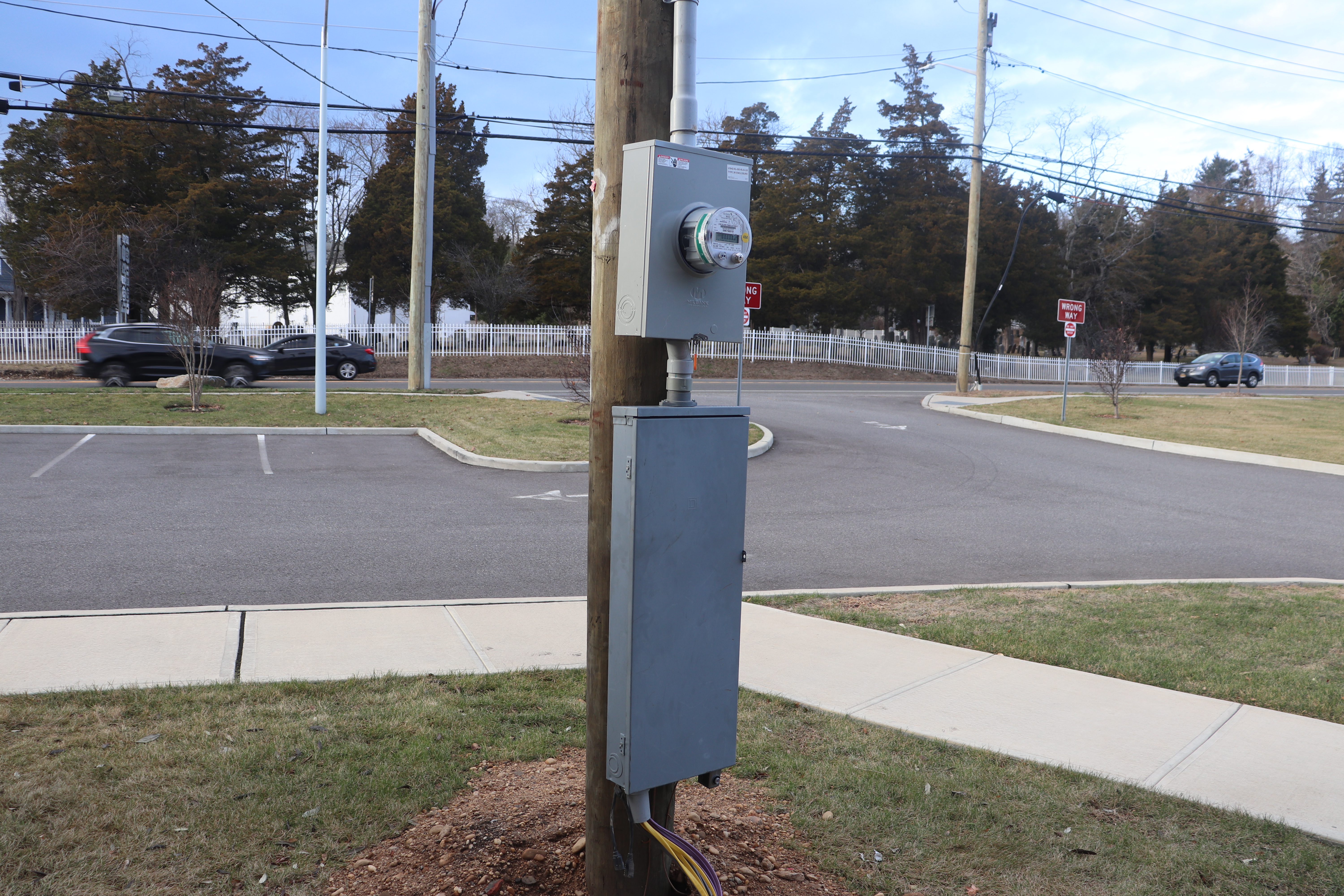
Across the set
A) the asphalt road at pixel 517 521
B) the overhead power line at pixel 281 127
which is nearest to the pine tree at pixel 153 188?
the overhead power line at pixel 281 127

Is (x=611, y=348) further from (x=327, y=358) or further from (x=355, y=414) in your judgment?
(x=327, y=358)

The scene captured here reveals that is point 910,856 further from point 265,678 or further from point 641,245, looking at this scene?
point 265,678

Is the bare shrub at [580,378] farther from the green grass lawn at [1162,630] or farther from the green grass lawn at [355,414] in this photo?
the green grass lawn at [1162,630]

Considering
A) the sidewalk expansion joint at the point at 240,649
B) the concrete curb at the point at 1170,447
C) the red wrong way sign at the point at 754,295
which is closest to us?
the sidewalk expansion joint at the point at 240,649

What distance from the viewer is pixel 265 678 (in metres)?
4.93

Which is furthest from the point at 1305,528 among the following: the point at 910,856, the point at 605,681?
the point at 605,681

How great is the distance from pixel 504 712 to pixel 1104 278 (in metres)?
54.9

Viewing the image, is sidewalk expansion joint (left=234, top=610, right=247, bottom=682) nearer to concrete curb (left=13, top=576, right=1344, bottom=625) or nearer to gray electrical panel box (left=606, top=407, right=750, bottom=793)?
concrete curb (left=13, top=576, right=1344, bottom=625)

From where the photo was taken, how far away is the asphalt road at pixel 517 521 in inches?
293

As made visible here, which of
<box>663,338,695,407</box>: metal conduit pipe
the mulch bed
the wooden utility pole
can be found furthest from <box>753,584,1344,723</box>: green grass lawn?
the wooden utility pole

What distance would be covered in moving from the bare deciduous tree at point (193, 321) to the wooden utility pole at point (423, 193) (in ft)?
14.1

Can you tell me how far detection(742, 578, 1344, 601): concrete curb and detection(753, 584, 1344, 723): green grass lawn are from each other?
8cm

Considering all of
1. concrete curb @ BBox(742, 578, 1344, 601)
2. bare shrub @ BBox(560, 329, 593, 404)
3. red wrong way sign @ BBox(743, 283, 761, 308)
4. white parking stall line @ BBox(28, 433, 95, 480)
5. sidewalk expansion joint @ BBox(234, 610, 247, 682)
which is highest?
red wrong way sign @ BBox(743, 283, 761, 308)

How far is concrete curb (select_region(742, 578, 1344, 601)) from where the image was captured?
726 cm
